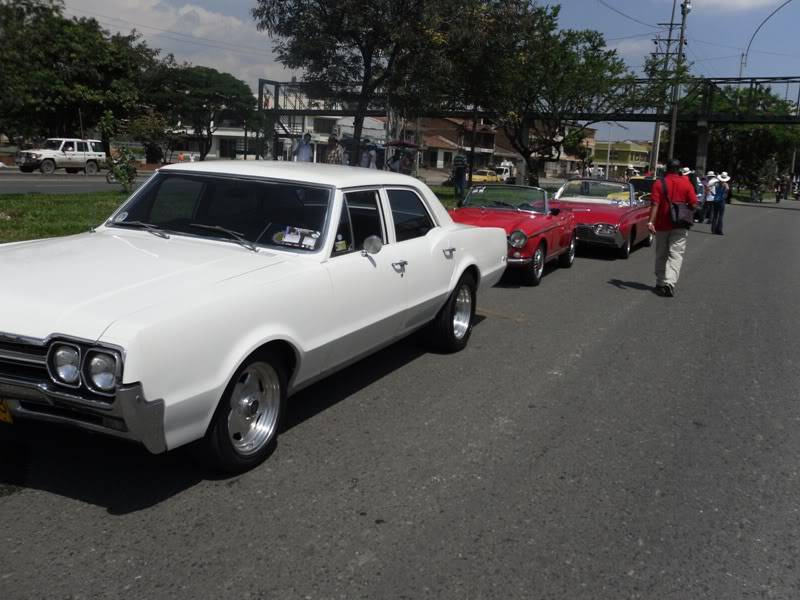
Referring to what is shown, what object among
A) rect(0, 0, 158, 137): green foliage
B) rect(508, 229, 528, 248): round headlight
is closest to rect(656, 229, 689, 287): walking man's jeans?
rect(508, 229, 528, 248): round headlight

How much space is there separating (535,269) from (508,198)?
1426mm

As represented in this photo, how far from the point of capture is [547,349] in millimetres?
6820

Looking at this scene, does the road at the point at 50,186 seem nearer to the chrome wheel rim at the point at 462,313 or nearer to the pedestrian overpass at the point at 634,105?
the pedestrian overpass at the point at 634,105

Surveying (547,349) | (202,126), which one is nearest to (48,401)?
(547,349)

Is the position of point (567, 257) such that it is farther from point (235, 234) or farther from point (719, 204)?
point (719, 204)

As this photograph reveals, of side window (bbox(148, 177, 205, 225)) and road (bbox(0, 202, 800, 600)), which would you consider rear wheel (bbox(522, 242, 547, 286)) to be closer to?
road (bbox(0, 202, 800, 600))

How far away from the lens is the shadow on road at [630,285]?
10453mm

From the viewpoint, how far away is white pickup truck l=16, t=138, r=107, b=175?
33688mm

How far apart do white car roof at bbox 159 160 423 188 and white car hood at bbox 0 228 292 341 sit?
63 centimetres

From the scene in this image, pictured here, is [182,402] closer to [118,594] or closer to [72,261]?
[118,594]

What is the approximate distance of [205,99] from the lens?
62.7 metres

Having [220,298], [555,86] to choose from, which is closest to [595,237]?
[220,298]

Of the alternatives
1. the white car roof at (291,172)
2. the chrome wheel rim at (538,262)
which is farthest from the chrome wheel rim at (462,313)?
the chrome wheel rim at (538,262)

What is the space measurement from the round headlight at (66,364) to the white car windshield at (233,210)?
1.53 metres
